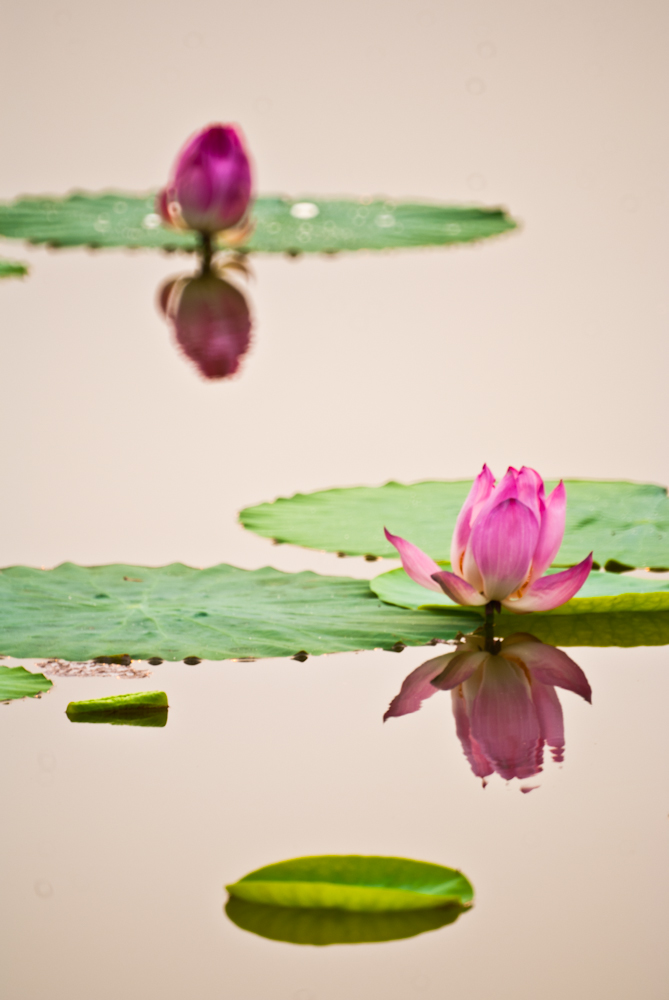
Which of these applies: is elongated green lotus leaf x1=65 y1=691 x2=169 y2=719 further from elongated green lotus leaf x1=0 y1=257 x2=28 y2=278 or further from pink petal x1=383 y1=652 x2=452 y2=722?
elongated green lotus leaf x1=0 y1=257 x2=28 y2=278

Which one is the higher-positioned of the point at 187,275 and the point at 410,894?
the point at 187,275

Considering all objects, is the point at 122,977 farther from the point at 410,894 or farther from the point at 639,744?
the point at 639,744

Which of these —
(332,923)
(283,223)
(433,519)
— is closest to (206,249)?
(283,223)

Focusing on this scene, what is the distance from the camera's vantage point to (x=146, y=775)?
3.57 ft

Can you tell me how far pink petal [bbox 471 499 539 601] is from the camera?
1.23 meters

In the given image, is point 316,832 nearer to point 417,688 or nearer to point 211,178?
point 417,688

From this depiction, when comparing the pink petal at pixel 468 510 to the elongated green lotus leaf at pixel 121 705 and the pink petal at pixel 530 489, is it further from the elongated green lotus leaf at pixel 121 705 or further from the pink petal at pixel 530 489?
the elongated green lotus leaf at pixel 121 705

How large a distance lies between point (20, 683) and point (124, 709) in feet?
0.33

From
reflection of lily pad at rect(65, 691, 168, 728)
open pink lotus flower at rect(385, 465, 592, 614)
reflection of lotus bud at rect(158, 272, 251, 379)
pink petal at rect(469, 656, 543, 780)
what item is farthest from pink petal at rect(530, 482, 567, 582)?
reflection of lotus bud at rect(158, 272, 251, 379)

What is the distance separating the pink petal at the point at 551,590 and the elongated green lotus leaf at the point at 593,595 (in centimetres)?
6

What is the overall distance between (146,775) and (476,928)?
0.33 metres

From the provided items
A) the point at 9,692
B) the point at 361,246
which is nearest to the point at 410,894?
the point at 9,692

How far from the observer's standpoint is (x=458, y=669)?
127cm

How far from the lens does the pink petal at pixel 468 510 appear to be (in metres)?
1.26
